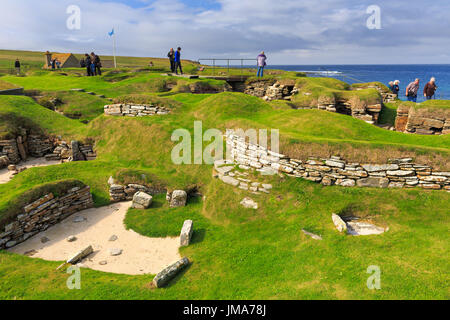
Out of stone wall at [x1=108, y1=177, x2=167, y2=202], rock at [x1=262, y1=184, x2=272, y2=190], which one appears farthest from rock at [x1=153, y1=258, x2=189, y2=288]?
stone wall at [x1=108, y1=177, x2=167, y2=202]

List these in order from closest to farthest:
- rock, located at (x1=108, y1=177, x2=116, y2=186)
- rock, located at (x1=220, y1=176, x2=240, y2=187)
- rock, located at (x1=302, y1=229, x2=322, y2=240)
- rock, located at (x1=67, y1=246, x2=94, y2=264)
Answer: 1. rock, located at (x1=302, y1=229, x2=322, y2=240)
2. rock, located at (x1=67, y1=246, x2=94, y2=264)
3. rock, located at (x1=220, y1=176, x2=240, y2=187)
4. rock, located at (x1=108, y1=177, x2=116, y2=186)

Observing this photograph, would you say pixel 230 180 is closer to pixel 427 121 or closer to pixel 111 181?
pixel 111 181

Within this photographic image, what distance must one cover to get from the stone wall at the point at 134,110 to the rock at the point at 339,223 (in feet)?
44.2

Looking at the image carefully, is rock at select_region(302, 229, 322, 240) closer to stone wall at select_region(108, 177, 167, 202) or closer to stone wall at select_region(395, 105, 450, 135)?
stone wall at select_region(108, 177, 167, 202)

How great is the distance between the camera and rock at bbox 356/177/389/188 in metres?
9.94

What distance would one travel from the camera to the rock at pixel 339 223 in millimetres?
8773

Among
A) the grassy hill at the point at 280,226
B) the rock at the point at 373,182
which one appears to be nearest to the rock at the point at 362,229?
the grassy hill at the point at 280,226

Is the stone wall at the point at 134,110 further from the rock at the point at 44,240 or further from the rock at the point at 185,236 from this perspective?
the rock at the point at 185,236

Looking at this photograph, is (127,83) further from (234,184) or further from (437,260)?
(437,260)

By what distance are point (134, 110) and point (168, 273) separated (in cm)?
1435

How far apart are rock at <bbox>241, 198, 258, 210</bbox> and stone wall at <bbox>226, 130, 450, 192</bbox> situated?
1.48 meters

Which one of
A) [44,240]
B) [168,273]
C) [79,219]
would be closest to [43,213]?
[44,240]
